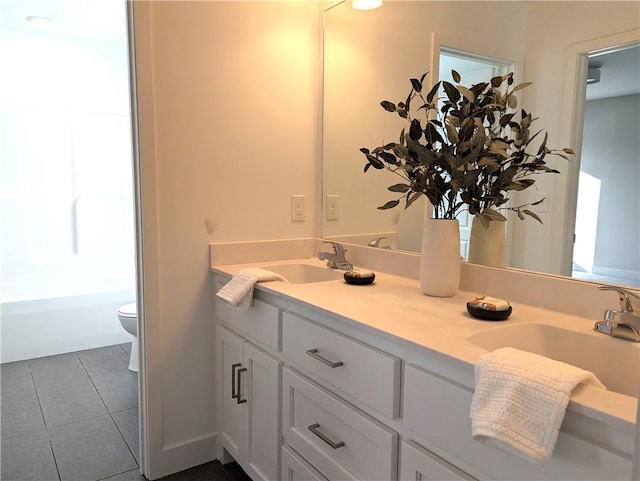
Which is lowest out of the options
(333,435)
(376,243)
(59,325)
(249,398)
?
(59,325)

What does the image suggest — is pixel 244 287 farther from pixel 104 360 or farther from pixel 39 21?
pixel 39 21

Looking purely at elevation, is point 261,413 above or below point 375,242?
below

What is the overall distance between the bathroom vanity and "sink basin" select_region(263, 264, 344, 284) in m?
0.21

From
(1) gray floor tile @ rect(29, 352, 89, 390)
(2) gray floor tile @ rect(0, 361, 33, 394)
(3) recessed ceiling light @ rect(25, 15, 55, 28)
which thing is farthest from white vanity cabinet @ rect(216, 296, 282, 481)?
(3) recessed ceiling light @ rect(25, 15, 55, 28)

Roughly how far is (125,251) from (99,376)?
1.14 m

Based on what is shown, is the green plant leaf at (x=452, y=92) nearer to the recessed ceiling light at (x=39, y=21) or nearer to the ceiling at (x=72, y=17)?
the ceiling at (x=72, y=17)

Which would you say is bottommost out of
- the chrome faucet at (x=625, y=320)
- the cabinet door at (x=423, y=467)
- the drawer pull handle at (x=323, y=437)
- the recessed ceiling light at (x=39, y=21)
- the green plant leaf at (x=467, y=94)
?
the drawer pull handle at (x=323, y=437)

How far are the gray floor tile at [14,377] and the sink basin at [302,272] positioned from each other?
1833mm

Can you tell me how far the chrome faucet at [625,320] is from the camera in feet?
3.25

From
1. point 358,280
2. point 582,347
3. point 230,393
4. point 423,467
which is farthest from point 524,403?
point 230,393

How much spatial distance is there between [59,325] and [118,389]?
0.94 m

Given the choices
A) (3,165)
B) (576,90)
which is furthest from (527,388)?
(3,165)

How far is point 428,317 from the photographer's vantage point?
1.17 metres

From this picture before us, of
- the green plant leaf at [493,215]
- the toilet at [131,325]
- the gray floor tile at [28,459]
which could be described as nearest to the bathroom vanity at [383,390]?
the green plant leaf at [493,215]
